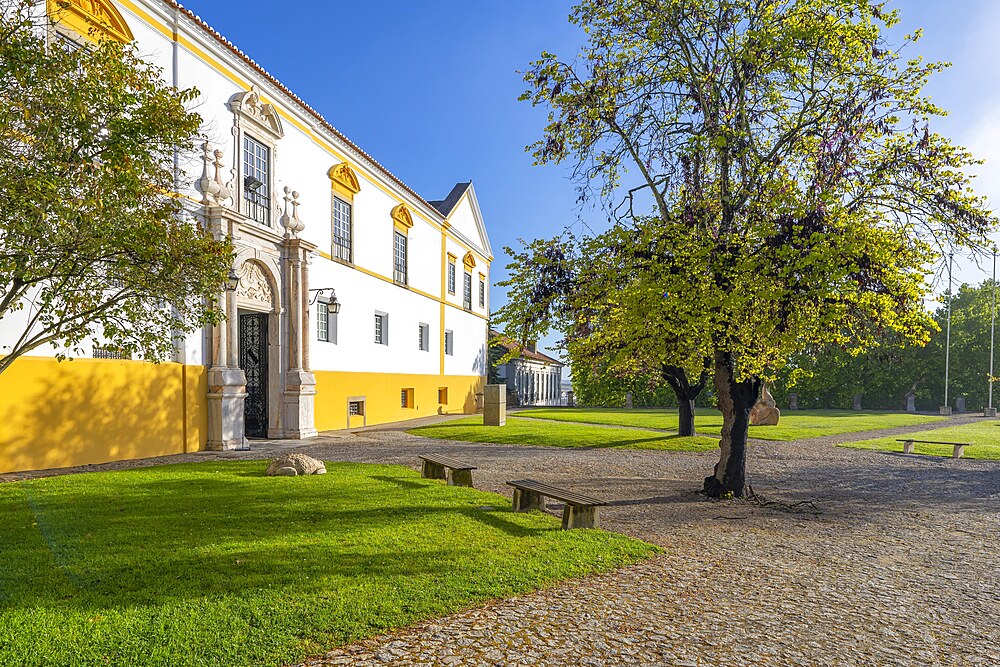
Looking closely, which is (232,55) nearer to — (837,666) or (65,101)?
(65,101)

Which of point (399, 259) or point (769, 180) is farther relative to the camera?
point (399, 259)

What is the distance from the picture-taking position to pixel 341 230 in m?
20.8

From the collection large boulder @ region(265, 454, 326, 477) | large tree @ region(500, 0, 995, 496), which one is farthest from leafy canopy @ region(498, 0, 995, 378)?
large boulder @ region(265, 454, 326, 477)

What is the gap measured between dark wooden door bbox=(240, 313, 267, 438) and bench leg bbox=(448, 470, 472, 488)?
351 inches

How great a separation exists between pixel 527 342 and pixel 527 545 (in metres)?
5.77

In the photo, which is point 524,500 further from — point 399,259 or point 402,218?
point 402,218

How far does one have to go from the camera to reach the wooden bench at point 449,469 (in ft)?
32.6

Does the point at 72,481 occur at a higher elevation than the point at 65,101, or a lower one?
lower

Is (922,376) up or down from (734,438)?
down

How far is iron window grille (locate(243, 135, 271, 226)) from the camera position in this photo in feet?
52.4

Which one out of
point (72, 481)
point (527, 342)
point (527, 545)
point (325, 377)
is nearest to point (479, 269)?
point (325, 377)

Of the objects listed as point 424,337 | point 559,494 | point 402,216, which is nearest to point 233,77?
point 402,216

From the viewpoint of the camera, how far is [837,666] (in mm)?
4047

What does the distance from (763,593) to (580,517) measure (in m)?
2.46
